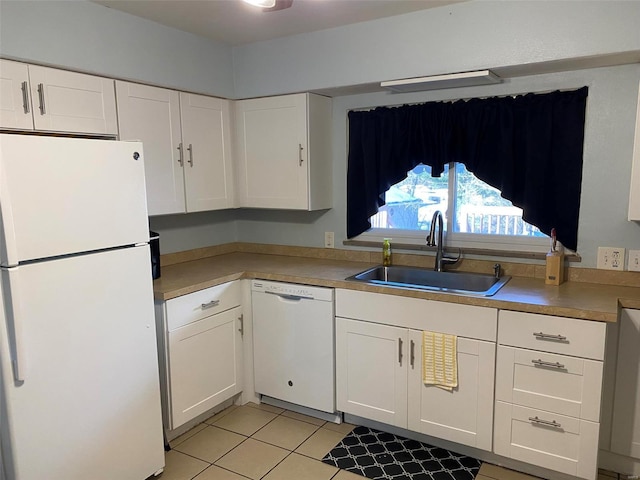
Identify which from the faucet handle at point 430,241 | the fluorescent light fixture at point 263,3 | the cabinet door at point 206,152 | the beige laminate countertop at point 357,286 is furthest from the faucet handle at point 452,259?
the fluorescent light fixture at point 263,3

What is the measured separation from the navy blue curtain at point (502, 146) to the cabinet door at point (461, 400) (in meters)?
0.86

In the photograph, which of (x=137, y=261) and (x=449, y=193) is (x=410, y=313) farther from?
(x=137, y=261)

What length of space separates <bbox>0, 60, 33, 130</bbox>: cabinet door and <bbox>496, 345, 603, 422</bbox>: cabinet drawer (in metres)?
2.44

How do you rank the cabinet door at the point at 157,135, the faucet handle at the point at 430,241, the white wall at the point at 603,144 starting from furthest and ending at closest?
the faucet handle at the point at 430,241, the cabinet door at the point at 157,135, the white wall at the point at 603,144

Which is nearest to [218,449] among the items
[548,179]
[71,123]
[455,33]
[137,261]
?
[137,261]

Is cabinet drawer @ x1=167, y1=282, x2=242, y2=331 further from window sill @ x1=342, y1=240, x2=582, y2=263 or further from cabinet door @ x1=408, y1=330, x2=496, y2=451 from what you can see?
cabinet door @ x1=408, y1=330, x2=496, y2=451

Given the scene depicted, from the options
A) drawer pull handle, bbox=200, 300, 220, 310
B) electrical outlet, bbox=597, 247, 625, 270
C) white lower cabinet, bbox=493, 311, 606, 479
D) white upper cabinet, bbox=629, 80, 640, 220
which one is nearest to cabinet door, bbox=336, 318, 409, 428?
white lower cabinet, bbox=493, 311, 606, 479

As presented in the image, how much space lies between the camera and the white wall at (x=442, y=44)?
7.07ft

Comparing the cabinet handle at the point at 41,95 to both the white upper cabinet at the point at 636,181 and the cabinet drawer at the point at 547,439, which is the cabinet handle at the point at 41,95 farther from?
the white upper cabinet at the point at 636,181

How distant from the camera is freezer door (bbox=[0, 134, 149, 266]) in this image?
1.67 m

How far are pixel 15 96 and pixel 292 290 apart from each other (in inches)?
65.6

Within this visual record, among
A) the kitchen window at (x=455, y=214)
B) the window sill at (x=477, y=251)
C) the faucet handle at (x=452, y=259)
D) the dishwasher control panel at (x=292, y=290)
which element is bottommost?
the dishwasher control panel at (x=292, y=290)

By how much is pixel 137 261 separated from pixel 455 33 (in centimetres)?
195

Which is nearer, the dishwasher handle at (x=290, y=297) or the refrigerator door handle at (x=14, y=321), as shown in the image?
the refrigerator door handle at (x=14, y=321)
